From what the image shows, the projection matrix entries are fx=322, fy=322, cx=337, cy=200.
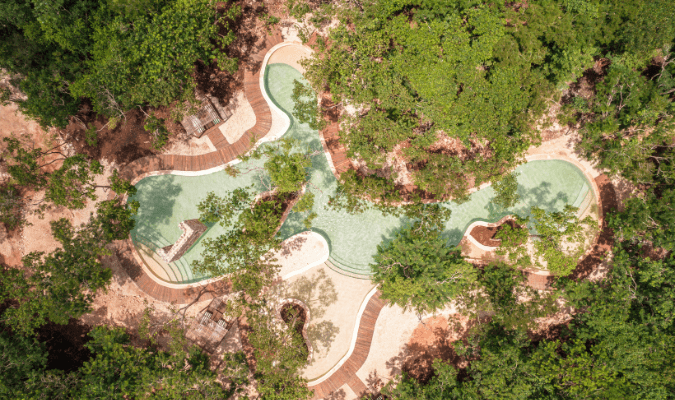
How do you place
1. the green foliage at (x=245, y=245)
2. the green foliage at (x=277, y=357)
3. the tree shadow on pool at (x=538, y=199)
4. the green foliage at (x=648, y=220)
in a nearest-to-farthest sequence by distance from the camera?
1. the green foliage at (x=648, y=220)
2. the green foliage at (x=277, y=357)
3. the green foliage at (x=245, y=245)
4. the tree shadow on pool at (x=538, y=199)

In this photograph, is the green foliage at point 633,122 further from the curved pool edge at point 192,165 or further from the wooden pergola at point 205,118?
the wooden pergola at point 205,118

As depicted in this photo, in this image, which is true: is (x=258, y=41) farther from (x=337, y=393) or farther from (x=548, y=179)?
(x=337, y=393)

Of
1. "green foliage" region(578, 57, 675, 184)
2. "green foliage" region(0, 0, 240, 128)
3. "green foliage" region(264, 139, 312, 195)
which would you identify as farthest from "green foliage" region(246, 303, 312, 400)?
"green foliage" region(578, 57, 675, 184)

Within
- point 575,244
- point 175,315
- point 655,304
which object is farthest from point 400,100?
point 175,315

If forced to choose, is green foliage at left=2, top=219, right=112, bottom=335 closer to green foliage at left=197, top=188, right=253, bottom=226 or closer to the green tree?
green foliage at left=197, top=188, right=253, bottom=226

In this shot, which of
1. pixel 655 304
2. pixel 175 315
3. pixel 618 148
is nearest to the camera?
pixel 655 304

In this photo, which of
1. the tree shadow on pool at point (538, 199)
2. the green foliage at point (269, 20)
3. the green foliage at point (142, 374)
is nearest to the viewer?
the green foliage at point (142, 374)

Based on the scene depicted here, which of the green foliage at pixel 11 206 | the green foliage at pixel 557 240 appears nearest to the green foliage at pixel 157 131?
the green foliage at pixel 11 206
